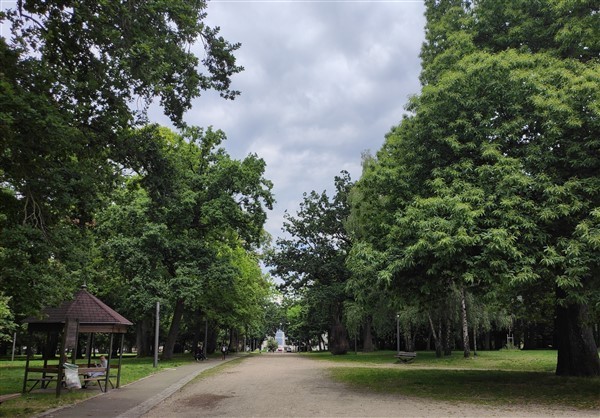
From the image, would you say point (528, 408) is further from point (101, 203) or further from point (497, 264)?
point (101, 203)

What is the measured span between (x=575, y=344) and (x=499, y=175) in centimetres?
749

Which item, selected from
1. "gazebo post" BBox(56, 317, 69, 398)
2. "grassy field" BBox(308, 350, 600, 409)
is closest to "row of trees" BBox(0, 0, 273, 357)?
"gazebo post" BBox(56, 317, 69, 398)

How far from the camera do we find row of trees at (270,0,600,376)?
1160 centimetres

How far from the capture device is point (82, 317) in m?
14.2

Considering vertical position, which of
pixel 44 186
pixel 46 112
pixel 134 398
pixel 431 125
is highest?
pixel 431 125

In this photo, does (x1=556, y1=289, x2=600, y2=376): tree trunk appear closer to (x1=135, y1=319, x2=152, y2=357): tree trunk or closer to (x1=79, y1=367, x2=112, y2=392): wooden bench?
(x1=79, y1=367, x2=112, y2=392): wooden bench

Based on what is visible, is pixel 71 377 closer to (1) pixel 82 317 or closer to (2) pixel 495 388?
(1) pixel 82 317

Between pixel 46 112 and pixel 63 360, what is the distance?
26.1 ft

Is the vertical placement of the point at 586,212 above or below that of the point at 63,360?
above

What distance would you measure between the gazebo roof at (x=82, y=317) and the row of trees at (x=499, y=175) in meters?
7.78

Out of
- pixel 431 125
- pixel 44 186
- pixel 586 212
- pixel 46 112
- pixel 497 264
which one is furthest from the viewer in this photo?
pixel 431 125

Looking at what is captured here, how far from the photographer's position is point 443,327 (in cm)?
3547

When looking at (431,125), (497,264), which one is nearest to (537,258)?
(497,264)

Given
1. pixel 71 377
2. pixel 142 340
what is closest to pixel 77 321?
pixel 71 377
